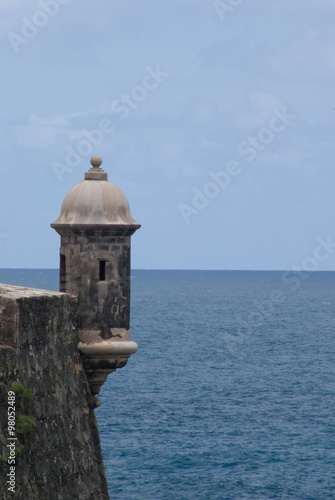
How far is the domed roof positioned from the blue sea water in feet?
62.7

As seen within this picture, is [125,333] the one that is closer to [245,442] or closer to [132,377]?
[245,442]

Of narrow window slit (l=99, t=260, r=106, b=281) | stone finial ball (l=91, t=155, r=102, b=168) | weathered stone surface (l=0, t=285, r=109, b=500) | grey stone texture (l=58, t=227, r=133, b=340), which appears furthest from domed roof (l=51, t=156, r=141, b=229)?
weathered stone surface (l=0, t=285, r=109, b=500)

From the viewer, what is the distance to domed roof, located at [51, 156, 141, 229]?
17.1 metres

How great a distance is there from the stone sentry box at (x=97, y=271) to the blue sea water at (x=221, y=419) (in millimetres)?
18116

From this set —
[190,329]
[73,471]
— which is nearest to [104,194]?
[73,471]

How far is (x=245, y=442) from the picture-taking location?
43938 millimetres

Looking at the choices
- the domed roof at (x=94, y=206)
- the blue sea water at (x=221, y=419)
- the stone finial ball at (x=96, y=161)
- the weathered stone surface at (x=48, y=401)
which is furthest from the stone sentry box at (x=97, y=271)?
the blue sea water at (x=221, y=419)

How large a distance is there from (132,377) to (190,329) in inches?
1554

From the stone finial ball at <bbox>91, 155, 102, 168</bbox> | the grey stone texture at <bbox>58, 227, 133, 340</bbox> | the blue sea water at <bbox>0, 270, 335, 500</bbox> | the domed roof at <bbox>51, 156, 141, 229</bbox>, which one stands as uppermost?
the stone finial ball at <bbox>91, 155, 102, 168</bbox>

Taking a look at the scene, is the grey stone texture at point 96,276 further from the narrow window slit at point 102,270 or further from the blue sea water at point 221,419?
the blue sea water at point 221,419

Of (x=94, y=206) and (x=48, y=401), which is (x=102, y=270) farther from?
(x=48, y=401)

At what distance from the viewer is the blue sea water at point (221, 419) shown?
37.0 metres

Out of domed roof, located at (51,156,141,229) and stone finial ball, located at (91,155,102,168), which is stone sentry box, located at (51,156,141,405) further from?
stone finial ball, located at (91,155,102,168)

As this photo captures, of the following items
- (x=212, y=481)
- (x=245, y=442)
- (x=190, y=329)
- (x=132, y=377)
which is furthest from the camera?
(x=190, y=329)
